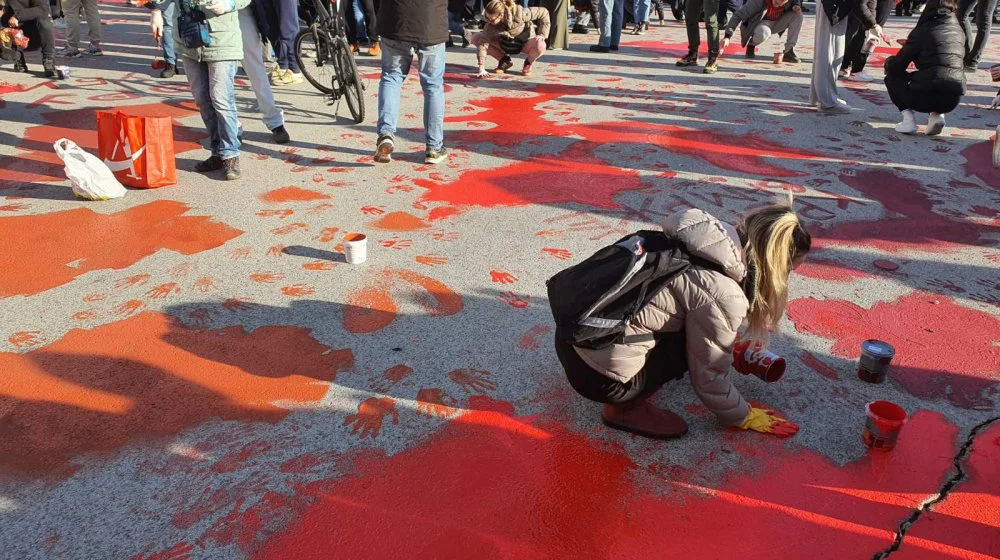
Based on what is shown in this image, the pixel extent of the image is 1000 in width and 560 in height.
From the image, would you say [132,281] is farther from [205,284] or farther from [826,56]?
[826,56]

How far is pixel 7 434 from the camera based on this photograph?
241 cm

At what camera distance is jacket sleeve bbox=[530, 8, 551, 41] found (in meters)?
8.55

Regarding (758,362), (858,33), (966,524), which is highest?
(858,33)

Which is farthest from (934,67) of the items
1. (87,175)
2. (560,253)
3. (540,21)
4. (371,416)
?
(87,175)

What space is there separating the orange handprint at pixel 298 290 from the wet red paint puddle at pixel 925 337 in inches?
88.9

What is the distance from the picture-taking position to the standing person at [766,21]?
29.6ft

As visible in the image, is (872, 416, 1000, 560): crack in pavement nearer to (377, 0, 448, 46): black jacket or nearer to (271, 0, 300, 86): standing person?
(377, 0, 448, 46): black jacket

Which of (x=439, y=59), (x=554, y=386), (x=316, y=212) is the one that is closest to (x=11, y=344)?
(x=316, y=212)

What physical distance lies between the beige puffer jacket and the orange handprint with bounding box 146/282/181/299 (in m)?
2.08

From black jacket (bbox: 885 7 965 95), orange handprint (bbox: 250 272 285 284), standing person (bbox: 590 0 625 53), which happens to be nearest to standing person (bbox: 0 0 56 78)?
orange handprint (bbox: 250 272 285 284)

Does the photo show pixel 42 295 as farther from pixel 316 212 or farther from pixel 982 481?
pixel 982 481

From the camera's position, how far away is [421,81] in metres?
4.98

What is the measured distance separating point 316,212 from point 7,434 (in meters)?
2.21

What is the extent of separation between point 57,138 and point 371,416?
4.70 meters
